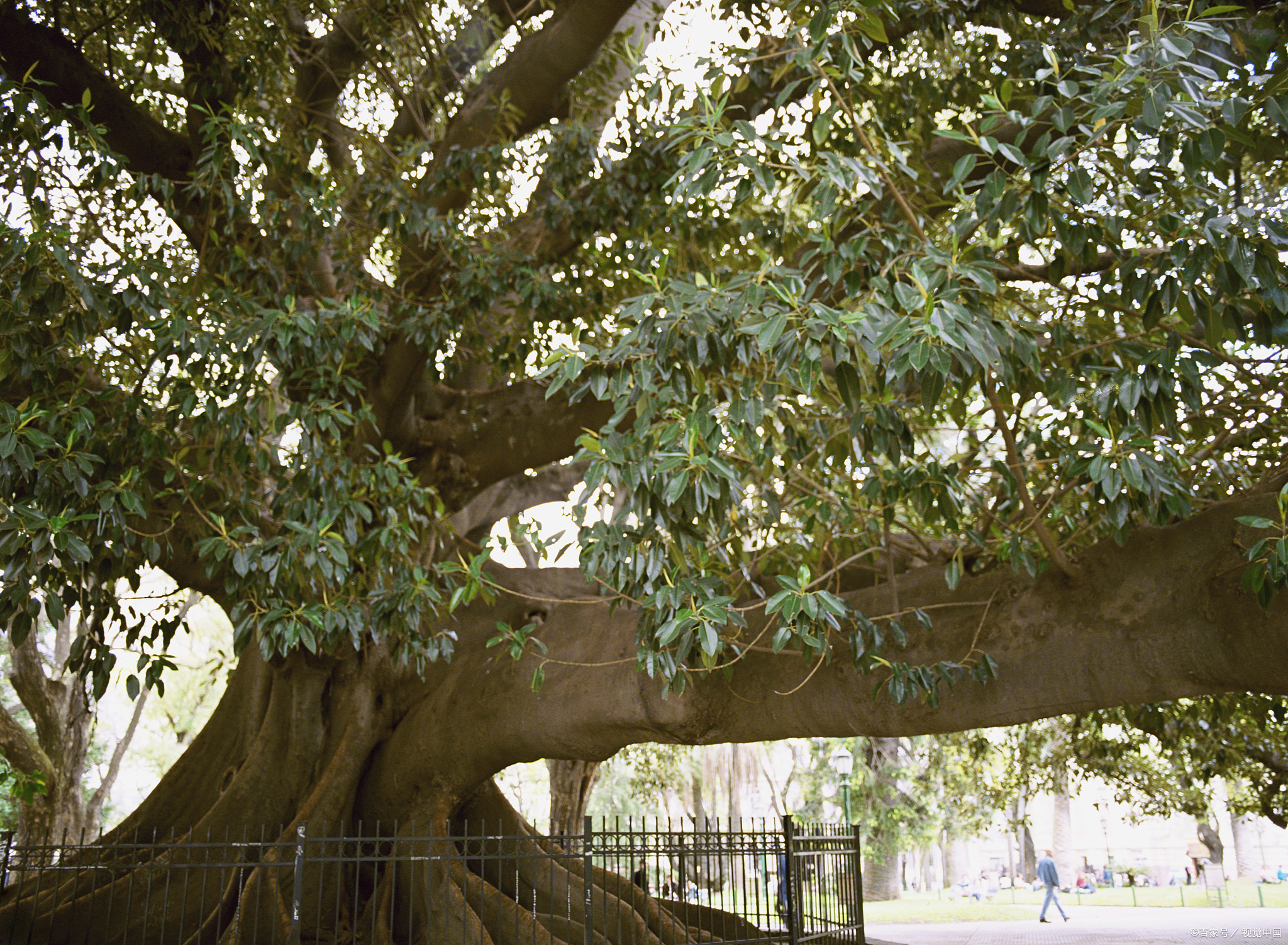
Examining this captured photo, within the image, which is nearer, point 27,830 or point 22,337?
point 22,337

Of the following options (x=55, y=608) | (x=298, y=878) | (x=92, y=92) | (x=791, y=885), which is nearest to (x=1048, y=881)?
(x=791, y=885)

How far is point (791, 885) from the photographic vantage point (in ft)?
20.9

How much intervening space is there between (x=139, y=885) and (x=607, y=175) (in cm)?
575

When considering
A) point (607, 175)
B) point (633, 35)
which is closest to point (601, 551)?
point (607, 175)

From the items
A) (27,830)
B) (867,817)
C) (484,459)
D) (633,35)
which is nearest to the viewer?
(484,459)

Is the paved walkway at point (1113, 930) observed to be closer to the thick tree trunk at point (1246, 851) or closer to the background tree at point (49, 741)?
the background tree at point (49, 741)

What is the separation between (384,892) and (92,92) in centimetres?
557

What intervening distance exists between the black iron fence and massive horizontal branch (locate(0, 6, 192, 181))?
4321mm

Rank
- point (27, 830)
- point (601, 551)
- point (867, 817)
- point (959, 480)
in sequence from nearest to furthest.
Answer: point (601, 551), point (959, 480), point (27, 830), point (867, 817)

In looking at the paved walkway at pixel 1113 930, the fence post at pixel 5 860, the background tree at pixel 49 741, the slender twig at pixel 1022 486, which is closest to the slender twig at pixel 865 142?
the slender twig at pixel 1022 486

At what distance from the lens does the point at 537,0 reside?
7.94 meters

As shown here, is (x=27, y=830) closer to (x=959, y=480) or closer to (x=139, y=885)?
(x=139, y=885)

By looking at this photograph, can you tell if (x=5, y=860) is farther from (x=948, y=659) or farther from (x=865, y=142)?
(x=865, y=142)

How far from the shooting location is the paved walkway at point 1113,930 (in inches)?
470
